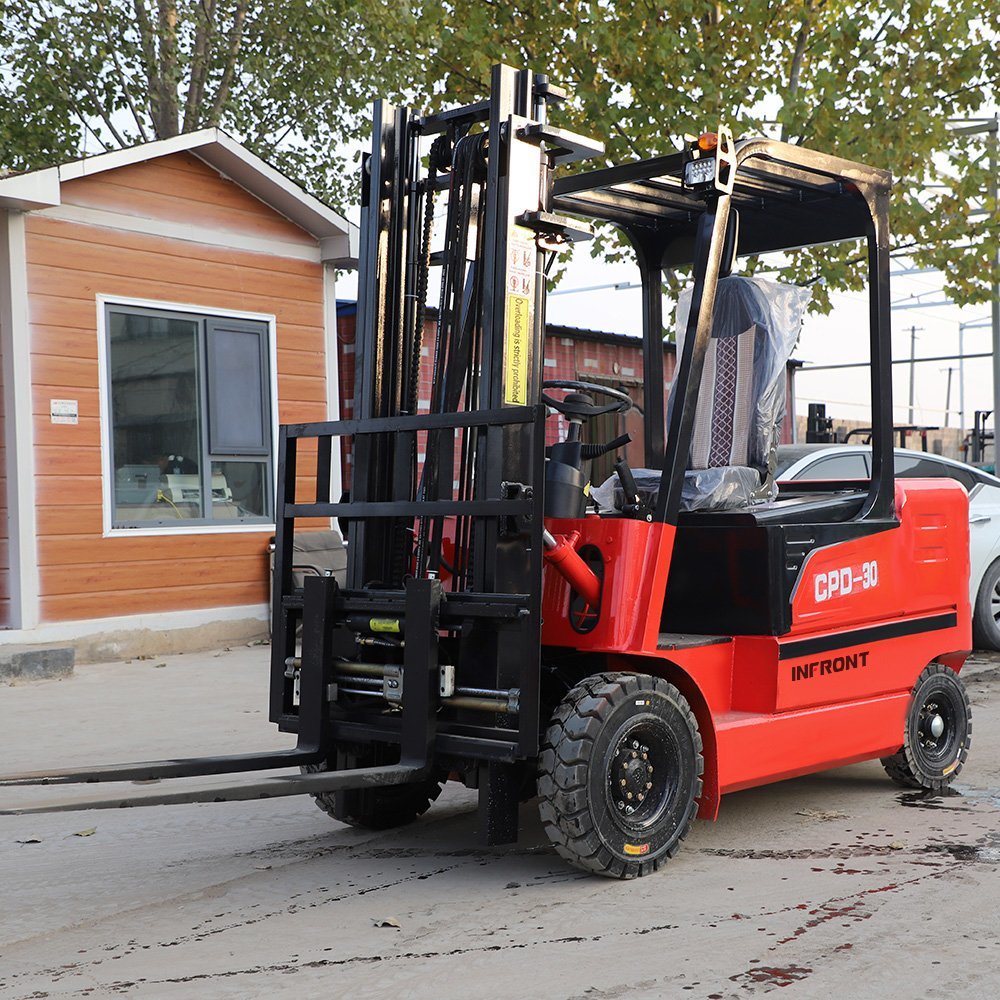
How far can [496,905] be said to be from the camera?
4.94 metres

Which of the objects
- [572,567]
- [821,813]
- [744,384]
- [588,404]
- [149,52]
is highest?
[149,52]

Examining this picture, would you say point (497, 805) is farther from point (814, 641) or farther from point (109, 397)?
point (109, 397)

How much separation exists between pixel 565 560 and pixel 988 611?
7.66 meters

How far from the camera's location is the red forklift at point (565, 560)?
5.11 meters

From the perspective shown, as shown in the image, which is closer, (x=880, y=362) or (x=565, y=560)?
(x=565, y=560)

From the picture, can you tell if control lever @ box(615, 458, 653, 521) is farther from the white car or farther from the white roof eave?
the white roof eave

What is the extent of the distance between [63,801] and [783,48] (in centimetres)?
1457

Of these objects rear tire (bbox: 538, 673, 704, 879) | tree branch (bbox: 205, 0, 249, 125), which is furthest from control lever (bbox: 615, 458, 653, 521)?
tree branch (bbox: 205, 0, 249, 125)

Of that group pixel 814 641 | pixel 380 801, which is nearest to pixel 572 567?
pixel 814 641

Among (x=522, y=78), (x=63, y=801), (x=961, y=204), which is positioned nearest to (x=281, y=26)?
(x=961, y=204)

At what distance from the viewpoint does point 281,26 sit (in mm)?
27703

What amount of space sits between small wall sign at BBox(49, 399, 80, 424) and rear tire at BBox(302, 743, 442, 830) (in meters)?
6.23

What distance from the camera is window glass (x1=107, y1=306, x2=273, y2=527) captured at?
1184 cm

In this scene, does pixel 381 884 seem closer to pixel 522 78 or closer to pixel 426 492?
pixel 426 492
